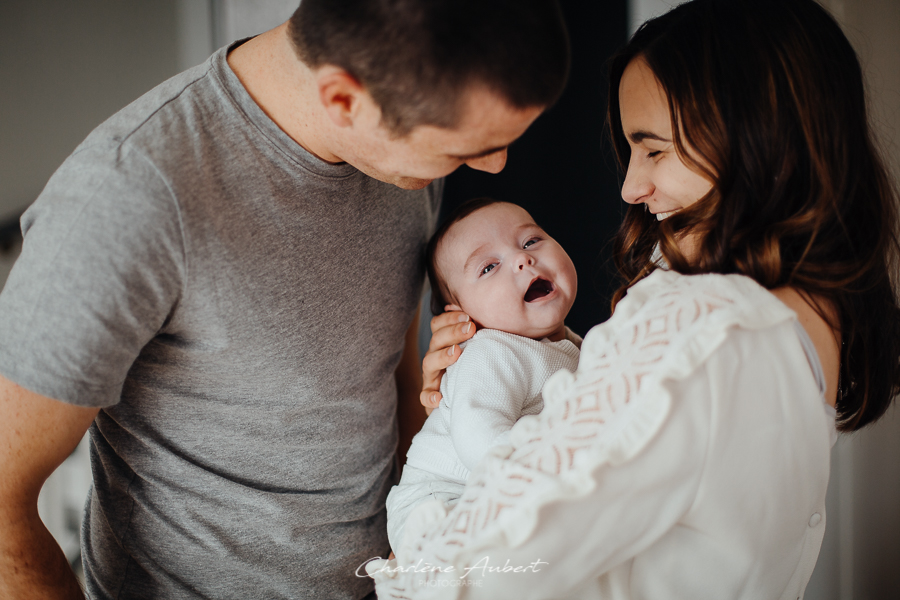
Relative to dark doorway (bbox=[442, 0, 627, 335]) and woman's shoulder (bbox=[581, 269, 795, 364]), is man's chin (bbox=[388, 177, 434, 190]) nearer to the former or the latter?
woman's shoulder (bbox=[581, 269, 795, 364])

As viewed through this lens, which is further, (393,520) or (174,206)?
(393,520)

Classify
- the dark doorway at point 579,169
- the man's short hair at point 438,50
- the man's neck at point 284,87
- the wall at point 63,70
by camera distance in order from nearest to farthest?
the man's short hair at point 438,50 → the man's neck at point 284,87 → the wall at point 63,70 → the dark doorway at point 579,169

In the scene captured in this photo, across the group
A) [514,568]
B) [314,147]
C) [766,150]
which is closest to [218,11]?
[314,147]

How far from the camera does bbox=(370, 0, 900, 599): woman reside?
655 millimetres

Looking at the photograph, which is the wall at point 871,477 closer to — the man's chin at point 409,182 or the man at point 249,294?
the man at point 249,294

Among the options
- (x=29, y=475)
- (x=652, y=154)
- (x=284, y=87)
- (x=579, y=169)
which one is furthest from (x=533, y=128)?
(x=29, y=475)

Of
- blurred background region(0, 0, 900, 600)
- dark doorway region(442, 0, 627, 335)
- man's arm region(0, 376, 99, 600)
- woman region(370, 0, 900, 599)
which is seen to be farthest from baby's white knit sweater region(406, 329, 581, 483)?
dark doorway region(442, 0, 627, 335)

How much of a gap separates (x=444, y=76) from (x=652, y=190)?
0.50 meters

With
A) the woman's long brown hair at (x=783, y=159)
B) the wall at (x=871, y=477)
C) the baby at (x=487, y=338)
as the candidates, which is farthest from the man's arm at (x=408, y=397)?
the wall at (x=871, y=477)

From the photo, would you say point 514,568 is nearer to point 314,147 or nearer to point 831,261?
point 831,261

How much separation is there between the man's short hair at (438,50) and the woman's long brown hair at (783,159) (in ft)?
0.85

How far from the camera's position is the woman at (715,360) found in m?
0.65

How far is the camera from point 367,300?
122 cm

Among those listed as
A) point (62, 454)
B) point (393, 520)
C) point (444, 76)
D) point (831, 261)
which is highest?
point (444, 76)
